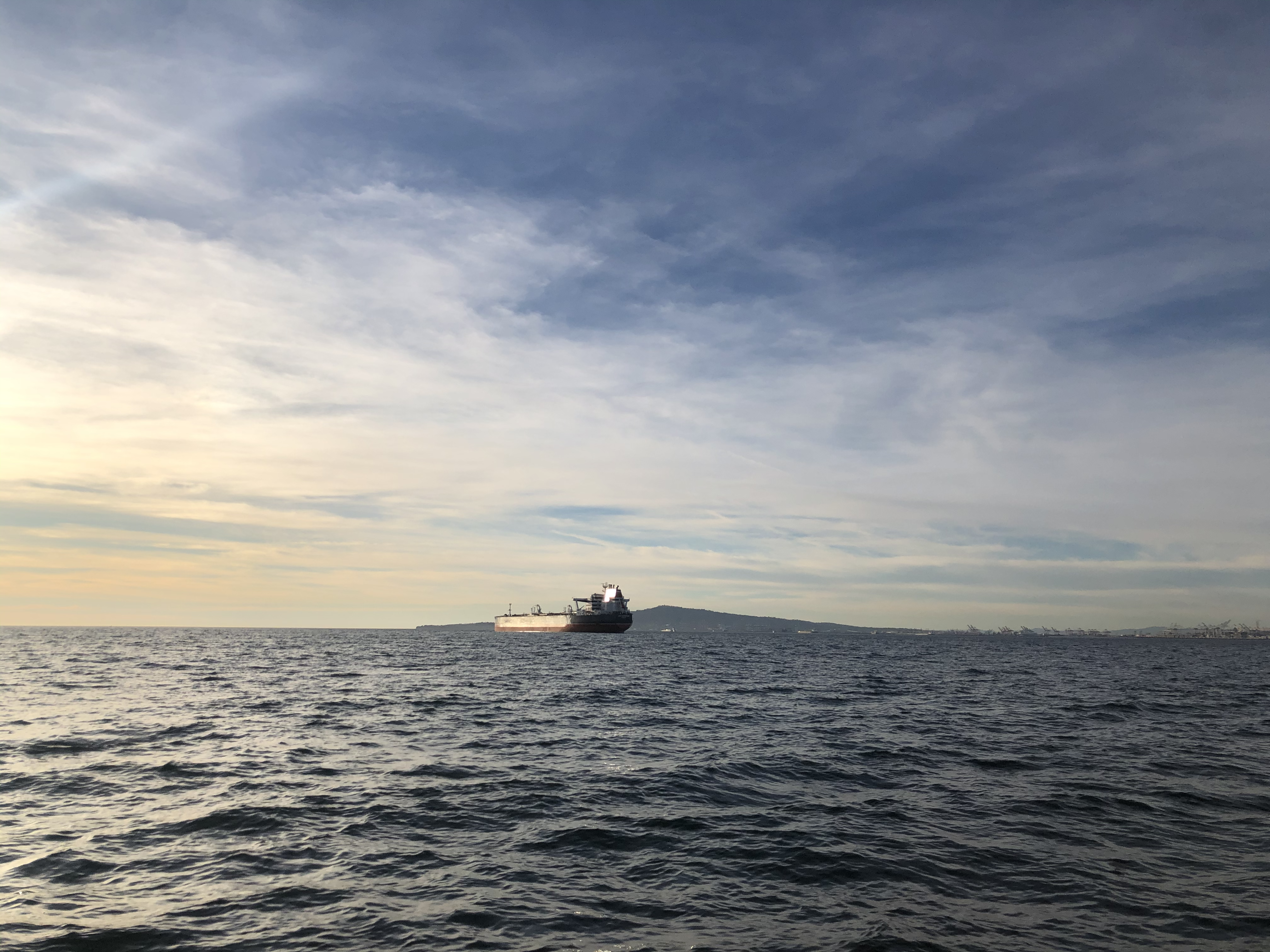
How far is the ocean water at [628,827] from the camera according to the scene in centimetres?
1112

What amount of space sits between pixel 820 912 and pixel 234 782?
1632cm

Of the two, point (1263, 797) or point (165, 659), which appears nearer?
point (1263, 797)

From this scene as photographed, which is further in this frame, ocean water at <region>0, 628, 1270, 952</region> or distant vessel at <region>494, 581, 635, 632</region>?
distant vessel at <region>494, 581, 635, 632</region>

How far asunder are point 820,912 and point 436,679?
4976 centimetres

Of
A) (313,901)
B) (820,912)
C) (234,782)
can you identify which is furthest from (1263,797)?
(234,782)

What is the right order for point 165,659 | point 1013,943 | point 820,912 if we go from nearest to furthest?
point 1013,943, point 820,912, point 165,659

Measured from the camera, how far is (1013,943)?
10.6 m

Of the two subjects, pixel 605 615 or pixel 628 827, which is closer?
pixel 628 827

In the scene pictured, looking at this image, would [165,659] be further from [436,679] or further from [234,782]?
[234,782]

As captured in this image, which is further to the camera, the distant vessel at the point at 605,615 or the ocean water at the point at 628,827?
the distant vessel at the point at 605,615

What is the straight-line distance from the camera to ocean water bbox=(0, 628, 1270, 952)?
11125 mm

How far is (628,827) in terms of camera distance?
1608cm

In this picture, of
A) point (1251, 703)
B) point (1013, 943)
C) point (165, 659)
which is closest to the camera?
point (1013, 943)

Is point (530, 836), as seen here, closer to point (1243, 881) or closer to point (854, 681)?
point (1243, 881)
